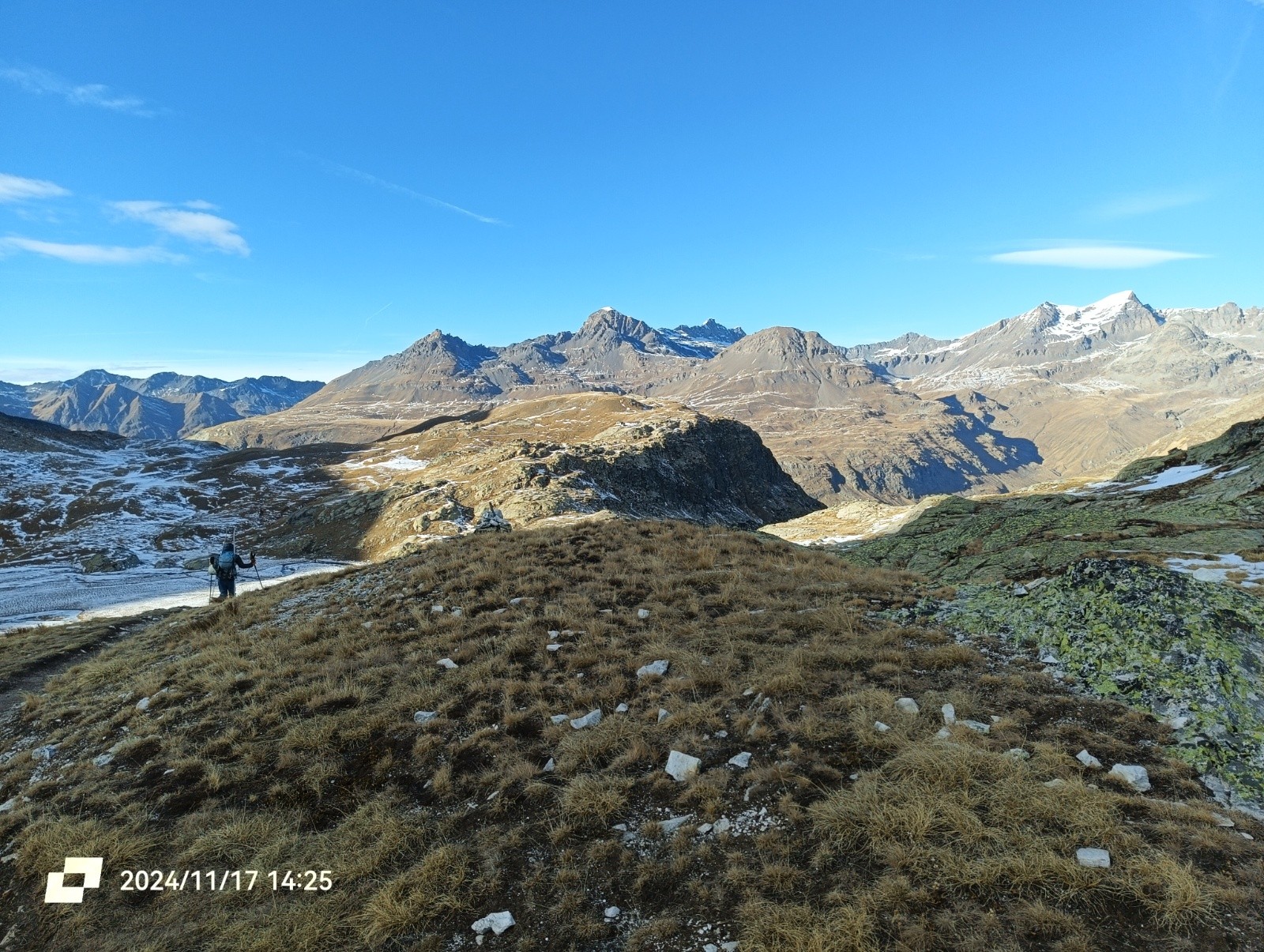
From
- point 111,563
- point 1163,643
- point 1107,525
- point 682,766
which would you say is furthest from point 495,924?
point 111,563

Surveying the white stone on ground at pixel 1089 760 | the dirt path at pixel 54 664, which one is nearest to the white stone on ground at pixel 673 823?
the white stone on ground at pixel 1089 760

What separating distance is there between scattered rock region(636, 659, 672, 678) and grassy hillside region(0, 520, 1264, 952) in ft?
0.60

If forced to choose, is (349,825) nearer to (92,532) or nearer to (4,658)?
(4,658)

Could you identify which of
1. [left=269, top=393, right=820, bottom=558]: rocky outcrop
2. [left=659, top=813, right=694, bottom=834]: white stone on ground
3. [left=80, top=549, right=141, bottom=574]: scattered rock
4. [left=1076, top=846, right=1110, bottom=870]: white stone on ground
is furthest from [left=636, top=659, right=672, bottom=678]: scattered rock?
[left=80, top=549, right=141, bottom=574]: scattered rock

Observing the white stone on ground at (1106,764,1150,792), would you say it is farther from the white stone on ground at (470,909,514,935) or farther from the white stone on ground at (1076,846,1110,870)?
the white stone on ground at (470,909,514,935)

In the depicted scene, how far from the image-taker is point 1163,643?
9.38 meters

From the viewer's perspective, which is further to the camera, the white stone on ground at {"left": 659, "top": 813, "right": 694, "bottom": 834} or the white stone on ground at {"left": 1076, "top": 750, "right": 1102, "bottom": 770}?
the white stone on ground at {"left": 1076, "top": 750, "right": 1102, "bottom": 770}

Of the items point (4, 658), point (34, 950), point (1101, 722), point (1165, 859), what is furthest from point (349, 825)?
point (4, 658)

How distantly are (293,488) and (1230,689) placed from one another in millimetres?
149174

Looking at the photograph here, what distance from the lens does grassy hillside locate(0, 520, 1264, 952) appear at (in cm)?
547

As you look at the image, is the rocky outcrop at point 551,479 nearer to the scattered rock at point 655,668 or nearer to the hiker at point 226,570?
the hiker at point 226,570

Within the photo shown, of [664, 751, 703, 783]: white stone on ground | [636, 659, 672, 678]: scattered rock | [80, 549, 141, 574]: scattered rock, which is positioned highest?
[636, 659, 672, 678]: scattered rock

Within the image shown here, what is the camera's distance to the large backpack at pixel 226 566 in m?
25.7

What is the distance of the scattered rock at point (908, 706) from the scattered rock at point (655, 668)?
4286 mm
